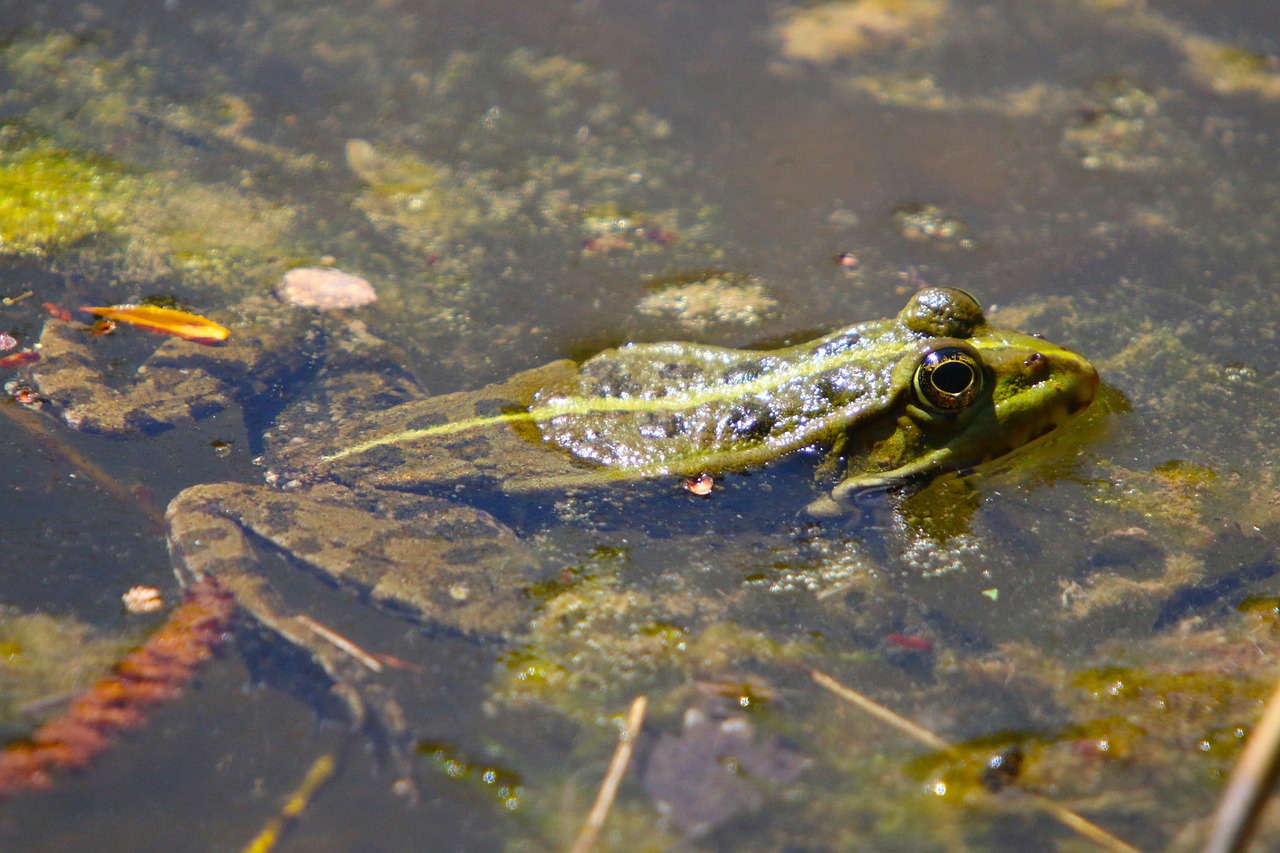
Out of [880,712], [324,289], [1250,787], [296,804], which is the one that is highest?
[1250,787]

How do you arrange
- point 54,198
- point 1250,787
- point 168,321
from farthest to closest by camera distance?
point 54,198 < point 168,321 < point 1250,787

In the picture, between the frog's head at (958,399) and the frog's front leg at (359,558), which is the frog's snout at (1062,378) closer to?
the frog's head at (958,399)

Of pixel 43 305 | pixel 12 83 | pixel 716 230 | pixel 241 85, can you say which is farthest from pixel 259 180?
pixel 716 230

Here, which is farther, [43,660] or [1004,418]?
[1004,418]

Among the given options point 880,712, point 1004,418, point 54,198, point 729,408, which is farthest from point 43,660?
point 1004,418

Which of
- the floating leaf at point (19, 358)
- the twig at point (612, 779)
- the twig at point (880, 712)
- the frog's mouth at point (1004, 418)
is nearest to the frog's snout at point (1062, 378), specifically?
the frog's mouth at point (1004, 418)

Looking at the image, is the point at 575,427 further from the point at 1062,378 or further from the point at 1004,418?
the point at 1062,378
